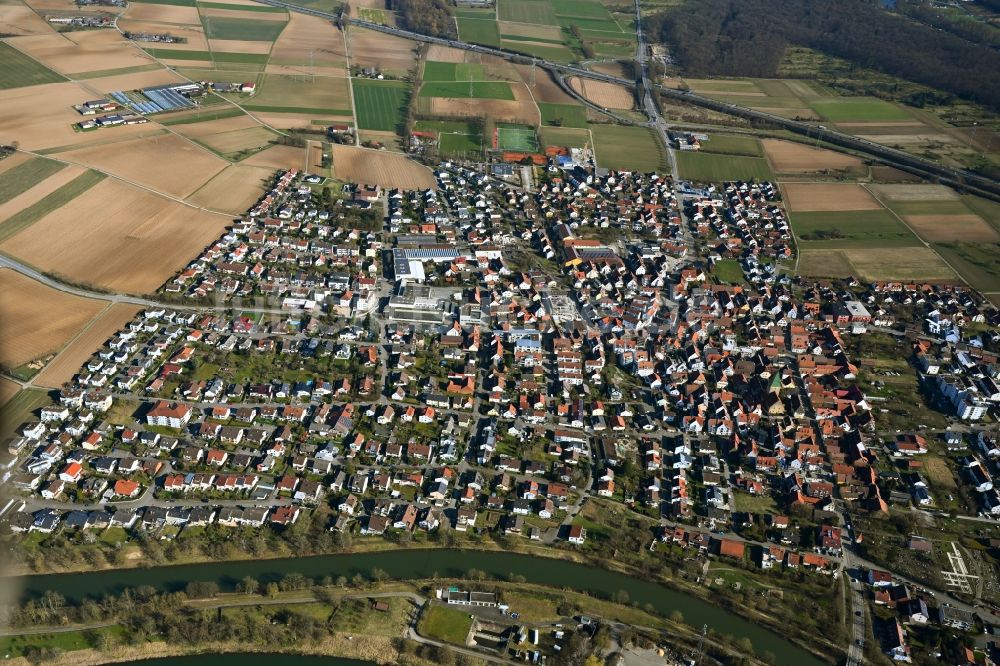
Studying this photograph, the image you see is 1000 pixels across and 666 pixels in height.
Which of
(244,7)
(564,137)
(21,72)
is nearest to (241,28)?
(244,7)

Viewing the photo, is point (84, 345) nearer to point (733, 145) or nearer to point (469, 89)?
point (469, 89)

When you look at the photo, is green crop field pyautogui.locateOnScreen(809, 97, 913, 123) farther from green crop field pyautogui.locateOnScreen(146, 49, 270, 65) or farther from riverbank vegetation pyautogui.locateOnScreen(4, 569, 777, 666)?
riverbank vegetation pyautogui.locateOnScreen(4, 569, 777, 666)

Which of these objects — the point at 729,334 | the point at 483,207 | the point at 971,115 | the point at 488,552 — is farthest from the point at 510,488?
the point at 971,115

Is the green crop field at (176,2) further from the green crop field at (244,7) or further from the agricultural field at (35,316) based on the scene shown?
the agricultural field at (35,316)

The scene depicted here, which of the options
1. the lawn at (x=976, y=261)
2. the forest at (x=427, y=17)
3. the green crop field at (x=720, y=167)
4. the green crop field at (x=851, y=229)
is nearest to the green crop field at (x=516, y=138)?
the green crop field at (x=720, y=167)

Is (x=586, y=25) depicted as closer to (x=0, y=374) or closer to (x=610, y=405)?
(x=610, y=405)

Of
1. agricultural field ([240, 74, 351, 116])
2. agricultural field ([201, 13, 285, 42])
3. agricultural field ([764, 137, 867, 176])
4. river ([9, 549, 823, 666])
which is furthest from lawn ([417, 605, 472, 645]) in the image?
agricultural field ([201, 13, 285, 42])
